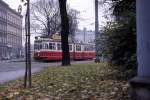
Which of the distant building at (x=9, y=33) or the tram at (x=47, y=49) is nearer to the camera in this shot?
the tram at (x=47, y=49)

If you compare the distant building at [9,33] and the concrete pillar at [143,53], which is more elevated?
the distant building at [9,33]

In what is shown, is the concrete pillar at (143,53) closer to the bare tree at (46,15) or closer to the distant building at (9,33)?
the bare tree at (46,15)

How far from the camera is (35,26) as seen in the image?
287 feet

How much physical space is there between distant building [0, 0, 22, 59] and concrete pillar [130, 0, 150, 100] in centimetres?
10174

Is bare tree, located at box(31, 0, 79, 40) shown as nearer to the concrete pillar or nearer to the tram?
the tram

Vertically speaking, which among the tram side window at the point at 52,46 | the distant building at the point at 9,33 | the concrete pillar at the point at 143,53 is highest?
the distant building at the point at 9,33

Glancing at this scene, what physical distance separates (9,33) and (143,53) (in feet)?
386

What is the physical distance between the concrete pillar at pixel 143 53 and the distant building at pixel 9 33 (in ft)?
334

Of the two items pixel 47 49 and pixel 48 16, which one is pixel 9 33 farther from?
pixel 47 49

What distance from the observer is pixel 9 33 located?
121 metres

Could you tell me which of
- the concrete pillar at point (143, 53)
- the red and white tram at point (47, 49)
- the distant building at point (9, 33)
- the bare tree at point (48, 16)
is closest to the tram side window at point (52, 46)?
the red and white tram at point (47, 49)

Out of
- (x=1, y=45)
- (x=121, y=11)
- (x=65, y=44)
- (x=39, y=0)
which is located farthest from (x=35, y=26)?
(x=121, y=11)

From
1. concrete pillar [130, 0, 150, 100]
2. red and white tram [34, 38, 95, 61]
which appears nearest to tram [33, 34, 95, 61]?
red and white tram [34, 38, 95, 61]

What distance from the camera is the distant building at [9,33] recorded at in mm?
111938
